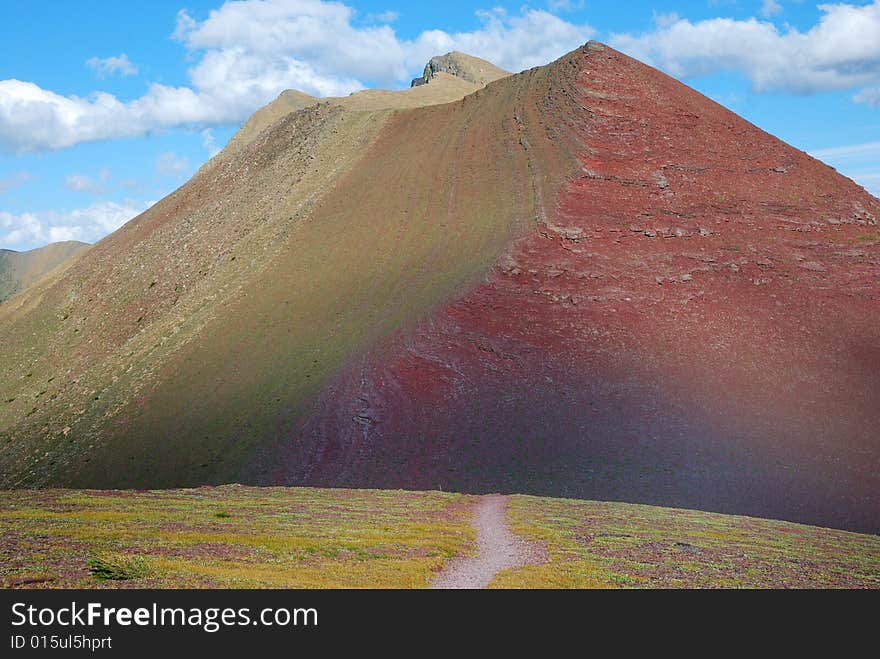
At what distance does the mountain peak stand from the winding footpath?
472ft

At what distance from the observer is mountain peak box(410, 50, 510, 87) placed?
17248cm

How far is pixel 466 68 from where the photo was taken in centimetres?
17450

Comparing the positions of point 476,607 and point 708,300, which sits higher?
point 708,300

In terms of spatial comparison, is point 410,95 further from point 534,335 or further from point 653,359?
point 653,359

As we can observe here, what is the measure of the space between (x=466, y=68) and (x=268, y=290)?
11399 cm

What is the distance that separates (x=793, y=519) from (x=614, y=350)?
49.4 ft

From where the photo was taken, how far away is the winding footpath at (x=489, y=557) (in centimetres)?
2383

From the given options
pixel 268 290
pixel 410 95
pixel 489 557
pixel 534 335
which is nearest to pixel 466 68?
pixel 410 95

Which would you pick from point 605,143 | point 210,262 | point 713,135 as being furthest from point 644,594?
point 210,262

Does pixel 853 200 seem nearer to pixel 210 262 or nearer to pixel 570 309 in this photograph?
pixel 570 309

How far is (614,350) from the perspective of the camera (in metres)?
54.6

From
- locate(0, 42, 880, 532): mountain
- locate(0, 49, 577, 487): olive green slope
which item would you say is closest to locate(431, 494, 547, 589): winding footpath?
locate(0, 42, 880, 532): mountain

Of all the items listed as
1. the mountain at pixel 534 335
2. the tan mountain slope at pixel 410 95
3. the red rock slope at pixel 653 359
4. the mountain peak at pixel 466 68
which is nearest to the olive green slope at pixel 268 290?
the mountain at pixel 534 335

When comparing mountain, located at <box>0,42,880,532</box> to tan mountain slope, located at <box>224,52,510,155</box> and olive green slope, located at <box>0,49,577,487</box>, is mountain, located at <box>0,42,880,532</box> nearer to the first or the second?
olive green slope, located at <box>0,49,577,487</box>
